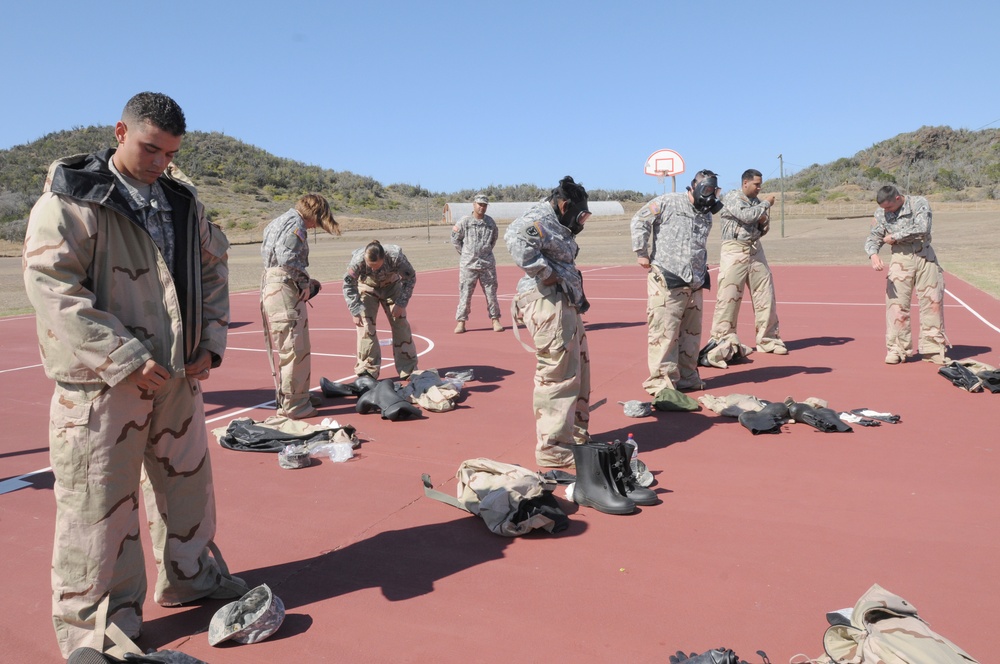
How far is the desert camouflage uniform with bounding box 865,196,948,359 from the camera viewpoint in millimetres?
9047

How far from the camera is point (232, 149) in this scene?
9138 cm

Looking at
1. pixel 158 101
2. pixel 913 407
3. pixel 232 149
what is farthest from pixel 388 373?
pixel 232 149

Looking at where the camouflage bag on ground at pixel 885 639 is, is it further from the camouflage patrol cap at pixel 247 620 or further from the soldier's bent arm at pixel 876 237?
the soldier's bent arm at pixel 876 237

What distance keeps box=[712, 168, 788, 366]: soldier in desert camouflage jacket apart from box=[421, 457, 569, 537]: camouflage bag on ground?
5247mm

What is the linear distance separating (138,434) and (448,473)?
110 inches

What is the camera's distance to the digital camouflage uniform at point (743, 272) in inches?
391

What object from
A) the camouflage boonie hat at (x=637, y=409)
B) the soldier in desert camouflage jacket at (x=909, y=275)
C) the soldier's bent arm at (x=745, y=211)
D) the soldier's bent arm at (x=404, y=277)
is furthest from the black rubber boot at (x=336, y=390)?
the soldier in desert camouflage jacket at (x=909, y=275)

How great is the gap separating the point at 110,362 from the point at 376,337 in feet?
18.7

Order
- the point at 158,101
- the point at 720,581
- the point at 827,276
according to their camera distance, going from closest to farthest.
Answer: the point at 158,101 → the point at 720,581 → the point at 827,276

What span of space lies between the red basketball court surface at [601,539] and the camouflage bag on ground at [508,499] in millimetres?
90

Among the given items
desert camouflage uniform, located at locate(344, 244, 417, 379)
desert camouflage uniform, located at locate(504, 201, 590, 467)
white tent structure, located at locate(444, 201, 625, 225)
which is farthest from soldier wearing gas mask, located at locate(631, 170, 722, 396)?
white tent structure, located at locate(444, 201, 625, 225)

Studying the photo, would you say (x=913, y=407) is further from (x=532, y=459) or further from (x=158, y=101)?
(x=158, y=101)

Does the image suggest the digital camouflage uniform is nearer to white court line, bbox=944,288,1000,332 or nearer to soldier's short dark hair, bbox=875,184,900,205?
soldier's short dark hair, bbox=875,184,900,205

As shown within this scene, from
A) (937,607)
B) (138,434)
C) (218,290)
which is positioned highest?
(218,290)
